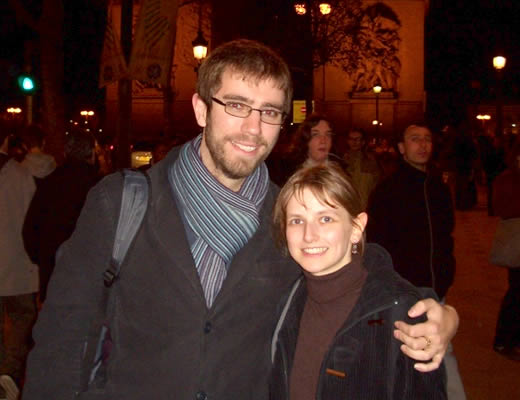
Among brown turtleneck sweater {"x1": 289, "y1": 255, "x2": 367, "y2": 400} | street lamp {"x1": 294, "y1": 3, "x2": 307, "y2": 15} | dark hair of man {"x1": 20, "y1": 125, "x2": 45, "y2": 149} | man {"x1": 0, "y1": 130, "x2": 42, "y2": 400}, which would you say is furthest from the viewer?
street lamp {"x1": 294, "y1": 3, "x2": 307, "y2": 15}

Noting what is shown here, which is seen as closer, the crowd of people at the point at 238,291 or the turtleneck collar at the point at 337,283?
the crowd of people at the point at 238,291

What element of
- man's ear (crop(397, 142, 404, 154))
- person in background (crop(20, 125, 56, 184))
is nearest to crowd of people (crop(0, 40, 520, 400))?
man's ear (crop(397, 142, 404, 154))

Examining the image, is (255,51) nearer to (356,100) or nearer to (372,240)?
(372,240)

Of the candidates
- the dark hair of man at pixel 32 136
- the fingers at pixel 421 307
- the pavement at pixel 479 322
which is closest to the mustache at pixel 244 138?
the fingers at pixel 421 307

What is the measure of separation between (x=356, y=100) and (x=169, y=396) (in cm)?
3752

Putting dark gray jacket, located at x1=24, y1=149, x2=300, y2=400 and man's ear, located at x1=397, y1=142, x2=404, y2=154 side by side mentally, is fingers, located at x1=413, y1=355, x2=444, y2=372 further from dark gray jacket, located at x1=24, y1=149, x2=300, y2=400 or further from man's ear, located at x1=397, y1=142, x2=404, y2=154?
man's ear, located at x1=397, y1=142, x2=404, y2=154

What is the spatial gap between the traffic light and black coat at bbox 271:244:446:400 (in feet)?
32.4

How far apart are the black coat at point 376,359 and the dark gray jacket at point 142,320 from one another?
40cm

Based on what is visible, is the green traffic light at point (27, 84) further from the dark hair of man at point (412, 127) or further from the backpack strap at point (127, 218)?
the backpack strap at point (127, 218)

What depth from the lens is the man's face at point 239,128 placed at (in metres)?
2.63

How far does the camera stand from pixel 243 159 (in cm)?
265

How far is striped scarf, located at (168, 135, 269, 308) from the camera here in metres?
2.51

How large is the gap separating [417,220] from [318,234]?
3.40 metres

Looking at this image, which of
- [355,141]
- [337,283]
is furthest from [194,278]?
[355,141]
